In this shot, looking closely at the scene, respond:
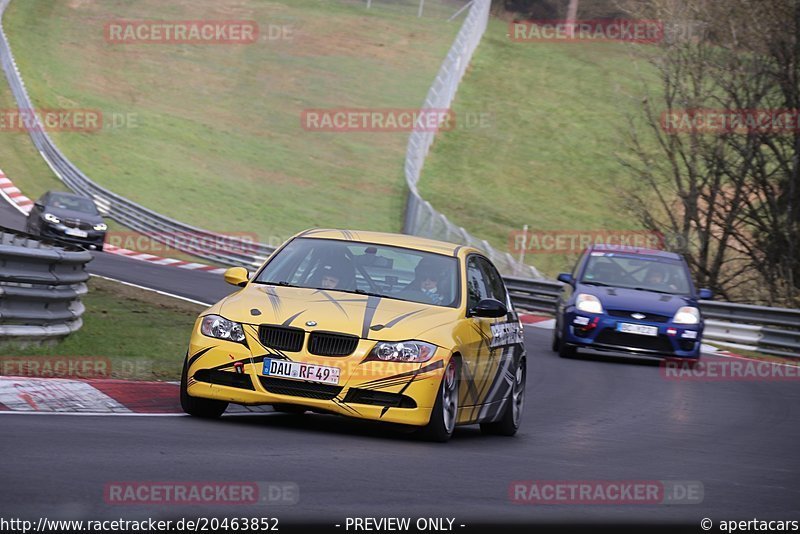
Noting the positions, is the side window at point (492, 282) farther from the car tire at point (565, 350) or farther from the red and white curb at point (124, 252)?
the red and white curb at point (124, 252)

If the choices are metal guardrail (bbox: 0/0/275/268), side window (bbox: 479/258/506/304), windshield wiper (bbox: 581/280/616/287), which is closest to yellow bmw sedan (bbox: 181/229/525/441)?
side window (bbox: 479/258/506/304)

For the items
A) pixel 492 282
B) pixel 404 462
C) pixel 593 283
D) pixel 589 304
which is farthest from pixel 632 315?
pixel 404 462

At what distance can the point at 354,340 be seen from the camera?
30.7 ft

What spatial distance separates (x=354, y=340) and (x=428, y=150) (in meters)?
42.6

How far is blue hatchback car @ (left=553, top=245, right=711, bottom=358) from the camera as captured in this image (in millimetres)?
18859

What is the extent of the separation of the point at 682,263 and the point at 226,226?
21.5 meters

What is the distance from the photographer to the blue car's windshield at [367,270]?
10320 mm

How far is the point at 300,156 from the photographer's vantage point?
50.9 m

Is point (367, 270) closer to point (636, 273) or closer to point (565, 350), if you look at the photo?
point (565, 350)

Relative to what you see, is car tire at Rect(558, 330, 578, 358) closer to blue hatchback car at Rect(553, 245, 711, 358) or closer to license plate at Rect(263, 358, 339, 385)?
blue hatchback car at Rect(553, 245, 711, 358)

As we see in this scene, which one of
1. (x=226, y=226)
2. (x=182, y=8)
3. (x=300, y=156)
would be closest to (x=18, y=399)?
(x=226, y=226)

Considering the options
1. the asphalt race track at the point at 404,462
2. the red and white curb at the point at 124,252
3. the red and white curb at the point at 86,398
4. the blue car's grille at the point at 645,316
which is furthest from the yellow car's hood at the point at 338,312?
the red and white curb at the point at 124,252

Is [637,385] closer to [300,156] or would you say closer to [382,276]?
[382,276]

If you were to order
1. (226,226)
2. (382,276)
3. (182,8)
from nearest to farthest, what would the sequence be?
(382,276)
(226,226)
(182,8)
